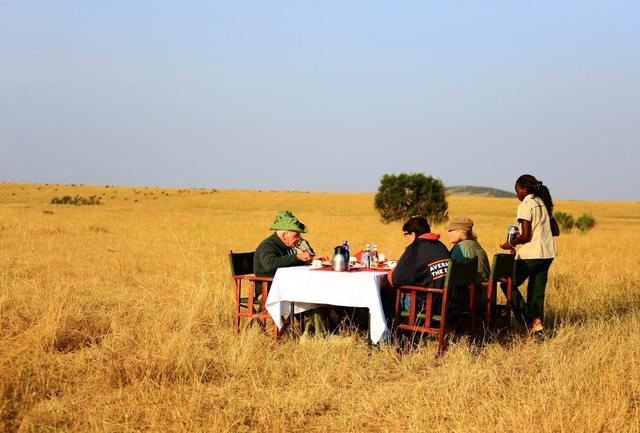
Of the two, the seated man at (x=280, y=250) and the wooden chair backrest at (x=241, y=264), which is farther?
the wooden chair backrest at (x=241, y=264)

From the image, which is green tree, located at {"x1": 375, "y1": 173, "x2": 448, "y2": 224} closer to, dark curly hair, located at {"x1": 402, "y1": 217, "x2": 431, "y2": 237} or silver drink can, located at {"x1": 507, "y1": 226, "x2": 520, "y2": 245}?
silver drink can, located at {"x1": 507, "y1": 226, "x2": 520, "y2": 245}

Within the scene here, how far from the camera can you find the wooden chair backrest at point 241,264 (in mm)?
7422

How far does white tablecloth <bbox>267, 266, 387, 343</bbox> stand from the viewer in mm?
6297

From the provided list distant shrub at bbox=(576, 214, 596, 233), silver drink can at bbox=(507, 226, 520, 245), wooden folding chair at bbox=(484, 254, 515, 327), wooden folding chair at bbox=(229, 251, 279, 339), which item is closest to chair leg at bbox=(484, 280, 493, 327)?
wooden folding chair at bbox=(484, 254, 515, 327)

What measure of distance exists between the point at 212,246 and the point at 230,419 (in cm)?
1288

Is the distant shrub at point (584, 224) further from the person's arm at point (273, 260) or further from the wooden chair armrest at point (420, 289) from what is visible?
the wooden chair armrest at point (420, 289)

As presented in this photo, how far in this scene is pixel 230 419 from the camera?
15.3 ft

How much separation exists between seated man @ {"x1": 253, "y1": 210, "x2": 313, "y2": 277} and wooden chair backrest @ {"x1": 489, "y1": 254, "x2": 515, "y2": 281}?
1679 mm

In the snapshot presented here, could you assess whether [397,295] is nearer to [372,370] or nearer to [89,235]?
[372,370]

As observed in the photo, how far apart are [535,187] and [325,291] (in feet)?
8.07

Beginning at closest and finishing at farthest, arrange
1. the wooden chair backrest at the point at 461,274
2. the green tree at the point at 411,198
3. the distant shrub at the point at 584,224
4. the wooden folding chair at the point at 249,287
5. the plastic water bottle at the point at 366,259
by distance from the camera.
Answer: the wooden chair backrest at the point at 461,274
the plastic water bottle at the point at 366,259
the wooden folding chair at the point at 249,287
the distant shrub at the point at 584,224
the green tree at the point at 411,198

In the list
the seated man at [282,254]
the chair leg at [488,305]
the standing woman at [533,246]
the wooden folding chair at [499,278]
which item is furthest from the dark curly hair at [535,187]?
the seated man at [282,254]

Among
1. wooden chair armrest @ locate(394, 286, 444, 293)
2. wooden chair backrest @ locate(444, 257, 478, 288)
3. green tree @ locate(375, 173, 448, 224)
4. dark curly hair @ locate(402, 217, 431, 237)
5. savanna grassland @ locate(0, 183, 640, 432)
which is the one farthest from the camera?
green tree @ locate(375, 173, 448, 224)

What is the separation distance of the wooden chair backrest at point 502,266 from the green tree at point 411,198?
2270 centimetres
